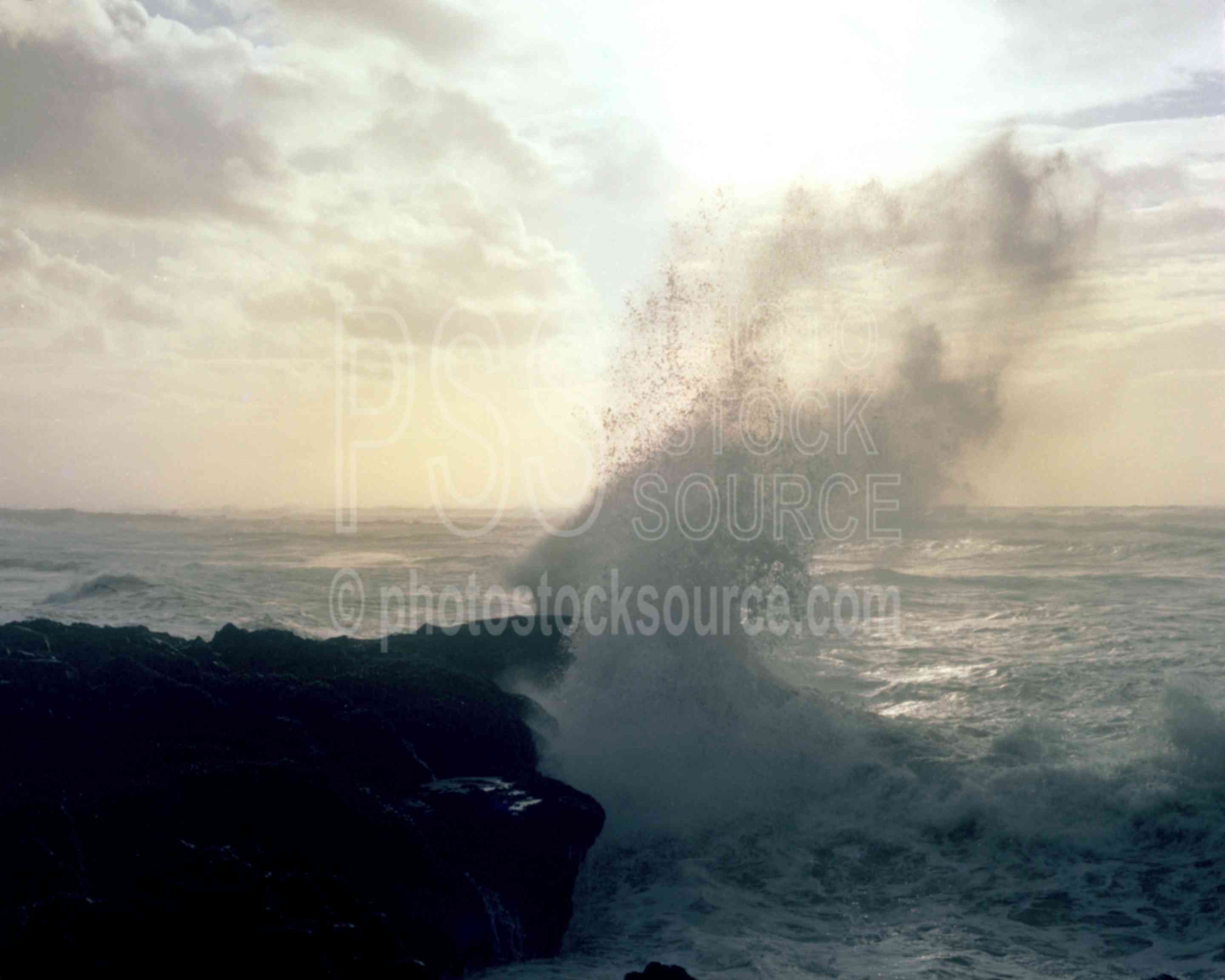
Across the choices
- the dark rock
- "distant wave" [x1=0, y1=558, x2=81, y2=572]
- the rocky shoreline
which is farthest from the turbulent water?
"distant wave" [x1=0, y1=558, x2=81, y2=572]

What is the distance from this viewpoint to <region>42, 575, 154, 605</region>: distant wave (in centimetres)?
2000

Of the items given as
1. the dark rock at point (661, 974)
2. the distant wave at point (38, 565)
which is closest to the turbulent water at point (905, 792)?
the dark rock at point (661, 974)

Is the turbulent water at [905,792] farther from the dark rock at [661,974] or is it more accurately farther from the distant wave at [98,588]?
the distant wave at [98,588]

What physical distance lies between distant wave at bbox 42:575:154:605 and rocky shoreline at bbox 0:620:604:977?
1216 centimetres

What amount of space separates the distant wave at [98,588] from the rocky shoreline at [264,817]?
39.9ft

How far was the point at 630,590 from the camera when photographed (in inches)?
487

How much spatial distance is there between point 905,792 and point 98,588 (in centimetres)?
1787

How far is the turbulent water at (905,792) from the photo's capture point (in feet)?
22.1

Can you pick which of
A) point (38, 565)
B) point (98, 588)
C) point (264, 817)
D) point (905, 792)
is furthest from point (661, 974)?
point (38, 565)

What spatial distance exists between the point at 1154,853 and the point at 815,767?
2.90m

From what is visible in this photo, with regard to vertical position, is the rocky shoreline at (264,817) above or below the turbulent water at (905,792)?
above

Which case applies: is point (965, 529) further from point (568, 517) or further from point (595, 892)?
point (595, 892)

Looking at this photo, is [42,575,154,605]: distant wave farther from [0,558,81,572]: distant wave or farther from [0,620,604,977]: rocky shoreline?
[0,620,604,977]: rocky shoreline

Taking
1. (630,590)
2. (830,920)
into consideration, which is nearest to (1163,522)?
(630,590)
